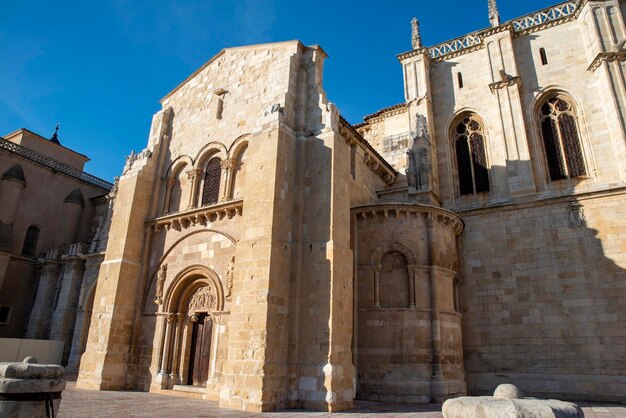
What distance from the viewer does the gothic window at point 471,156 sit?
18641 mm

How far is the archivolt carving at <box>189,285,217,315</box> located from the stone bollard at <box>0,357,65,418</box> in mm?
8787

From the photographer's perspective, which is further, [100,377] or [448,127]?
[448,127]

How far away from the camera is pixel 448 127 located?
1998 cm

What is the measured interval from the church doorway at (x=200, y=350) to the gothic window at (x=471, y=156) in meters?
12.3

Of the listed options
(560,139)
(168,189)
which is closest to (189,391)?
(168,189)

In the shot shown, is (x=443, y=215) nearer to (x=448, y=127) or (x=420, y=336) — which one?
(x=420, y=336)

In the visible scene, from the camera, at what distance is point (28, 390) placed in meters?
4.50

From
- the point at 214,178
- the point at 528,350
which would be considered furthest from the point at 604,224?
the point at 214,178

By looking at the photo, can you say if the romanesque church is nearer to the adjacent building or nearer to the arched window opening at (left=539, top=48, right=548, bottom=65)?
the arched window opening at (left=539, top=48, right=548, bottom=65)

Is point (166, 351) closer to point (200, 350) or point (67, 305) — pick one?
point (200, 350)

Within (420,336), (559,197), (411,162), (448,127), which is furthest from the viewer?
(448,127)

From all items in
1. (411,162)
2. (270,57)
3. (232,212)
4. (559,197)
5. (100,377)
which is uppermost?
(270,57)

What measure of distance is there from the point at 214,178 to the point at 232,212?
2512 millimetres

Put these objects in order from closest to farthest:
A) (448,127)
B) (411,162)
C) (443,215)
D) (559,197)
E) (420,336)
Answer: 1. (420,336)
2. (443,215)
3. (559,197)
4. (411,162)
5. (448,127)
